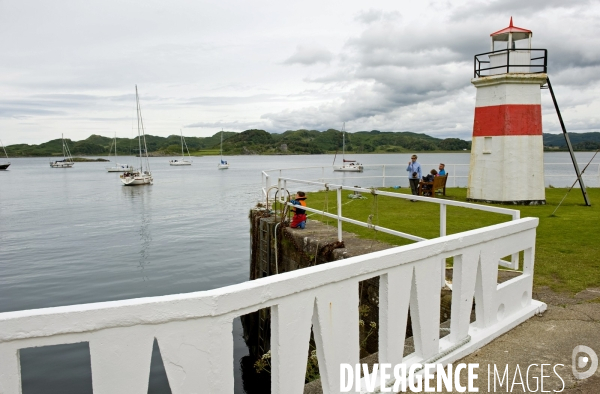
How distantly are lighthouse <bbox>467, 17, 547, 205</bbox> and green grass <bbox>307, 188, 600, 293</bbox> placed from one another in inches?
44.0

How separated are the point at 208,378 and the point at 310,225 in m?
7.95

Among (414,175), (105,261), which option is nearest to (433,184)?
(414,175)

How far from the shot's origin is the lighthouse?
45.6 ft

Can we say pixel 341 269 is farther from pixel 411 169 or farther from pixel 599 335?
pixel 411 169

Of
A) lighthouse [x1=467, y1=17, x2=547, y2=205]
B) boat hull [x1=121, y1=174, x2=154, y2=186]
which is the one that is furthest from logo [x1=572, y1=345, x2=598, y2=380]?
boat hull [x1=121, y1=174, x2=154, y2=186]

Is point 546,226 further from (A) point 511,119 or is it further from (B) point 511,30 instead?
(B) point 511,30

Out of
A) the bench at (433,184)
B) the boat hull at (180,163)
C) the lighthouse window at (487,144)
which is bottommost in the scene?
the boat hull at (180,163)

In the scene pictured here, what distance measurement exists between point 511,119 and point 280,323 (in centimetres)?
1388

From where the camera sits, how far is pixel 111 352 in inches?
73.8

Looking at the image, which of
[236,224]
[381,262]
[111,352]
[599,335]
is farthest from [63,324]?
[236,224]

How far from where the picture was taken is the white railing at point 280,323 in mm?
1807

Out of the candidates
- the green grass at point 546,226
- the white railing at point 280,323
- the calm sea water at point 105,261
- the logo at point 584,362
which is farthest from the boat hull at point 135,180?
the logo at point 584,362

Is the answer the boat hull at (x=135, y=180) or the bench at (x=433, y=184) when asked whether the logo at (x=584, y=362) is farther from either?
the boat hull at (x=135, y=180)

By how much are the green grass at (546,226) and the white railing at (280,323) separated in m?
3.08
